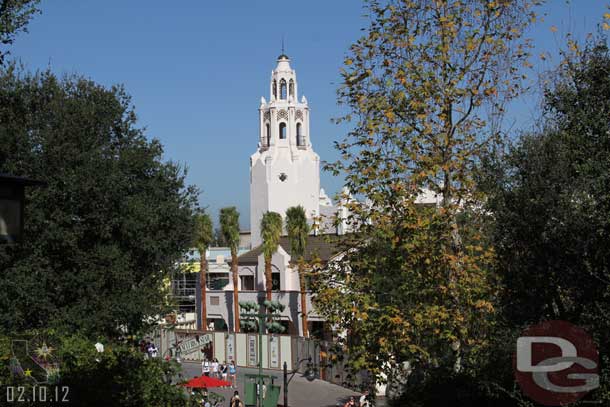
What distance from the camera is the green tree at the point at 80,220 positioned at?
20.2m

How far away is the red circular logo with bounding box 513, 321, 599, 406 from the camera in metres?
9.74

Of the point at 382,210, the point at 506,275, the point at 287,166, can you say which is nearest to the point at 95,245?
the point at 382,210

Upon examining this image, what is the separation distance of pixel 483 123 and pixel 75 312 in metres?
11.8

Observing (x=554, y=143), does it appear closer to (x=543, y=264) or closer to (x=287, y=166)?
(x=543, y=264)

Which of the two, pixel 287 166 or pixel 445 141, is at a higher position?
pixel 287 166

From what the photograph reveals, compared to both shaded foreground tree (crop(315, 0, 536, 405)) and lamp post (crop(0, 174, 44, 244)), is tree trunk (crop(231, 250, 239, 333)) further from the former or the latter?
lamp post (crop(0, 174, 44, 244))

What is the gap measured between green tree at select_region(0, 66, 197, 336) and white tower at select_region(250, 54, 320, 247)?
5769 centimetres

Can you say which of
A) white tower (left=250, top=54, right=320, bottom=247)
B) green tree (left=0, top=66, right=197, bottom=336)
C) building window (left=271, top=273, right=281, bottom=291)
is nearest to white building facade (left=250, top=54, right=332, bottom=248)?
white tower (left=250, top=54, right=320, bottom=247)

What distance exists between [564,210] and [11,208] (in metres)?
6.87

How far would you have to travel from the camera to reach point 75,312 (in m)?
20.6

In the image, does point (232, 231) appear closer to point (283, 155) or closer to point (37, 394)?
point (283, 155)

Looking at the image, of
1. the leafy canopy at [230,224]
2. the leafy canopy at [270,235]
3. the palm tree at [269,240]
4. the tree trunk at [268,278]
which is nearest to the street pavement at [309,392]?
the tree trunk at [268,278]

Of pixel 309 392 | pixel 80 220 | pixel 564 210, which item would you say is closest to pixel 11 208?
pixel 564 210

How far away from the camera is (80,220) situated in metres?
20.9
